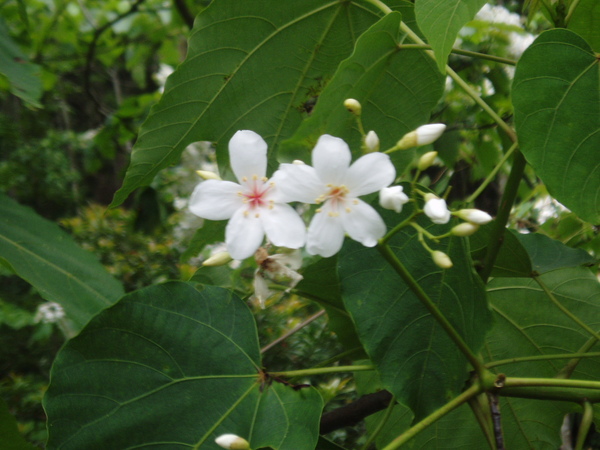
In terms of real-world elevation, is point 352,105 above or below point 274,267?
above

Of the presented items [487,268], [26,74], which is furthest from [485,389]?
[26,74]

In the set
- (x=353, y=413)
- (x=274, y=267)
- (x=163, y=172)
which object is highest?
(x=274, y=267)

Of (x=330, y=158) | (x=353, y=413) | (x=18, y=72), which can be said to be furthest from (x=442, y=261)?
(x=18, y=72)

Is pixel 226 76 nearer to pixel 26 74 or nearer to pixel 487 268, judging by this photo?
pixel 487 268

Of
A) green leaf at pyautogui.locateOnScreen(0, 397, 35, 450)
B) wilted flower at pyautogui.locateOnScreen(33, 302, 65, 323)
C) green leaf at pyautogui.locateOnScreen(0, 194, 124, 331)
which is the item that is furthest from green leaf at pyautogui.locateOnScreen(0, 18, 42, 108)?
wilted flower at pyautogui.locateOnScreen(33, 302, 65, 323)

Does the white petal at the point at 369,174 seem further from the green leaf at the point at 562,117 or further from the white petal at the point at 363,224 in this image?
the green leaf at the point at 562,117

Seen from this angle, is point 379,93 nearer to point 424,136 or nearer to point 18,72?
point 424,136
